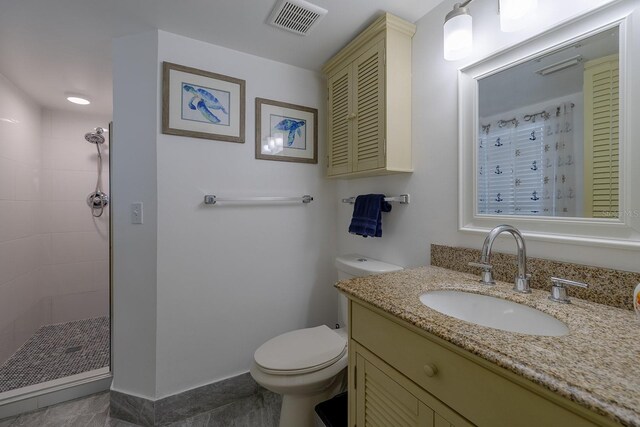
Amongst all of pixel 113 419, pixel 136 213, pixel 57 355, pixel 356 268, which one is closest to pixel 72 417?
pixel 113 419

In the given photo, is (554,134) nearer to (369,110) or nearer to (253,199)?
(369,110)

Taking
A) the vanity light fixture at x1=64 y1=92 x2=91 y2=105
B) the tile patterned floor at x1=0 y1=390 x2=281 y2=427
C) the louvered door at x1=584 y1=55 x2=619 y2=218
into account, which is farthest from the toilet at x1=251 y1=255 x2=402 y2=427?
the vanity light fixture at x1=64 y1=92 x2=91 y2=105

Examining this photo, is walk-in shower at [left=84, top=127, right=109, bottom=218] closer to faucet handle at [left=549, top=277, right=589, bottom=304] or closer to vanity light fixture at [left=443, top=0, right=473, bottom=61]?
vanity light fixture at [left=443, top=0, right=473, bottom=61]

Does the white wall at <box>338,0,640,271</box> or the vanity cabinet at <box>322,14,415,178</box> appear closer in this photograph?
the white wall at <box>338,0,640,271</box>

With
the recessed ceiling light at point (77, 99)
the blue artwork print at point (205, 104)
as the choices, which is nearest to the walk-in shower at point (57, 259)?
the recessed ceiling light at point (77, 99)

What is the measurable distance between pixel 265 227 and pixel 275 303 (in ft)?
1.65

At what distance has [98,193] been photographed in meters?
2.69

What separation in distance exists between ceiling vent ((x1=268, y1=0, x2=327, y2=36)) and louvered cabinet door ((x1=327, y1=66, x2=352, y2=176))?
0.33 metres

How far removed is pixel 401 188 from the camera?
5.02 feet

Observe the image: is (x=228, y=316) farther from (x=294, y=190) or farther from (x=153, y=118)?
(x=153, y=118)

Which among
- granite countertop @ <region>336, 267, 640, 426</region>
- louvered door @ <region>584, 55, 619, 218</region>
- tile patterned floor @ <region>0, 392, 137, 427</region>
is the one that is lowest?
tile patterned floor @ <region>0, 392, 137, 427</region>

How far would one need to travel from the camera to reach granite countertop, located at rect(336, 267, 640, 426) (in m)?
0.43

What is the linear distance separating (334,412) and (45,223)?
2920 mm

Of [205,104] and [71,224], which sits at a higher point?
[205,104]
